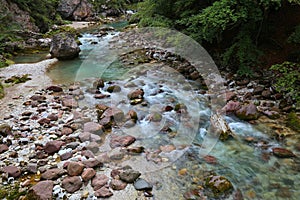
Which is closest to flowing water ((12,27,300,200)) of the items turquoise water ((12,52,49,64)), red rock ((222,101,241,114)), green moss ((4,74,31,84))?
red rock ((222,101,241,114))

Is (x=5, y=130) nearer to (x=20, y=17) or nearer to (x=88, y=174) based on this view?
(x=88, y=174)

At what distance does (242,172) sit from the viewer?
3.59 meters

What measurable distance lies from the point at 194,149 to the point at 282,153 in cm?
135

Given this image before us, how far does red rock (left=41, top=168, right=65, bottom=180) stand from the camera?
3.36 m

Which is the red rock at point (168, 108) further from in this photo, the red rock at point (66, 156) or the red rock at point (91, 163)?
the red rock at point (66, 156)

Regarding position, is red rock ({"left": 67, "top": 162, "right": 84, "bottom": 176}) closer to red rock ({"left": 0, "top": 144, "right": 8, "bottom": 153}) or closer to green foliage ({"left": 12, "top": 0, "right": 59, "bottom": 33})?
red rock ({"left": 0, "top": 144, "right": 8, "bottom": 153})

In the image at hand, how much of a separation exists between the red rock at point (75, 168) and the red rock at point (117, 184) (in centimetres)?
51

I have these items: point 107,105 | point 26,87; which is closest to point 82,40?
point 26,87

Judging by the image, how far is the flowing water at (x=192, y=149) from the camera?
3297mm

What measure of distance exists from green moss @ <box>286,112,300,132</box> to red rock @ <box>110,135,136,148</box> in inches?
114

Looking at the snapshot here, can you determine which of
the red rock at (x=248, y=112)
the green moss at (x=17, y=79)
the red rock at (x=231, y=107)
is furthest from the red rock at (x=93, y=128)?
the green moss at (x=17, y=79)

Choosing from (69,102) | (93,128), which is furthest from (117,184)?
(69,102)

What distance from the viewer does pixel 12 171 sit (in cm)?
345

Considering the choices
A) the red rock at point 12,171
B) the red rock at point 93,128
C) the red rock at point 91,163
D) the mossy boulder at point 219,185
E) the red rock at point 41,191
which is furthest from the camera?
the red rock at point 93,128
